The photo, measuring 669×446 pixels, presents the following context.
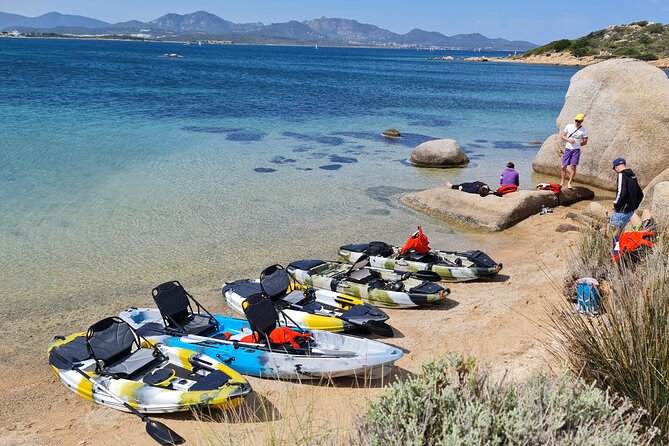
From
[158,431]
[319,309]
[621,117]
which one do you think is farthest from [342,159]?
[158,431]

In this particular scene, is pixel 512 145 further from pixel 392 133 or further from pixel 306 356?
pixel 306 356

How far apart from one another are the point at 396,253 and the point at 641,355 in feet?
27.3

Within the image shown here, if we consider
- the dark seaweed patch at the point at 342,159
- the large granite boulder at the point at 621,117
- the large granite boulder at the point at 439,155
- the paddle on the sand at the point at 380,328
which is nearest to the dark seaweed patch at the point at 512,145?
the large granite boulder at the point at 439,155

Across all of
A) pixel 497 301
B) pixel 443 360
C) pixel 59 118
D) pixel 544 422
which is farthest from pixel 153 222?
pixel 59 118

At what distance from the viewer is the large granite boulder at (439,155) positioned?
24562 mm

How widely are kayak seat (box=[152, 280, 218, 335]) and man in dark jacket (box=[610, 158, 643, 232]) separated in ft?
28.6

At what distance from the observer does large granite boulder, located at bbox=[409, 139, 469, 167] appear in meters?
24.6

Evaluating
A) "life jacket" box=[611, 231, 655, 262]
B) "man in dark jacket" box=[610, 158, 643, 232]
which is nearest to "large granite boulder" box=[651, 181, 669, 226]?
"man in dark jacket" box=[610, 158, 643, 232]

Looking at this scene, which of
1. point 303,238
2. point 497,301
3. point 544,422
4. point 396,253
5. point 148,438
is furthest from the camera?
point 303,238

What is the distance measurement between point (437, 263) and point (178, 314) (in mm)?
6001

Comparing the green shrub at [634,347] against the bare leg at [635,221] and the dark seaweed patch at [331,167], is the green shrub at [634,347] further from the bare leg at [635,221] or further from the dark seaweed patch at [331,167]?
the dark seaweed patch at [331,167]

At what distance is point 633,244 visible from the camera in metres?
9.16

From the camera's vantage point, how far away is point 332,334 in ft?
30.6

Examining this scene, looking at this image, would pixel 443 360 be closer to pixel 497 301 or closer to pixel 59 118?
pixel 497 301
